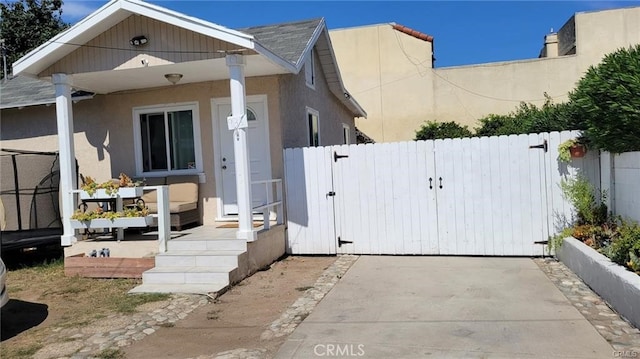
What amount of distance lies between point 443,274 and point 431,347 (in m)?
2.78

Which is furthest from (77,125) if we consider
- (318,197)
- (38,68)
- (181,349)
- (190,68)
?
(181,349)

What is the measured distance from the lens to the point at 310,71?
10.8m

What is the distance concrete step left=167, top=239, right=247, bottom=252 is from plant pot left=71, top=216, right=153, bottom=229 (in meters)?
0.47

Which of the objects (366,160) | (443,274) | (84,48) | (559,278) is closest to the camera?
(559,278)

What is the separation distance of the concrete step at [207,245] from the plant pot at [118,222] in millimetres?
474

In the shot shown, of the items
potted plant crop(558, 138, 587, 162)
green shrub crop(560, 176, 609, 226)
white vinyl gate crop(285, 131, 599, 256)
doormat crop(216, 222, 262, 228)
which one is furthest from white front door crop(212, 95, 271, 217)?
green shrub crop(560, 176, 609, 226)

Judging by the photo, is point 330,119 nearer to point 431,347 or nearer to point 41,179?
point 41,179

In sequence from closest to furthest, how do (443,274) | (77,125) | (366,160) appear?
(443,274) → (366,160) → (77,125)

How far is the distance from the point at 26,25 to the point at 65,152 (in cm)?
2135

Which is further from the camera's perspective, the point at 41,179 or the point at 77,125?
the point at 77,125

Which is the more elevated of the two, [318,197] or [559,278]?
[318,197]

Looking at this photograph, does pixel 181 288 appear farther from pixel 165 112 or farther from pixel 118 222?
pixel 165 112

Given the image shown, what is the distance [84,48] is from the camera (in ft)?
25.5

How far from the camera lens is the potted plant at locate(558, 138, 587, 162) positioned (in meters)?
7.13
